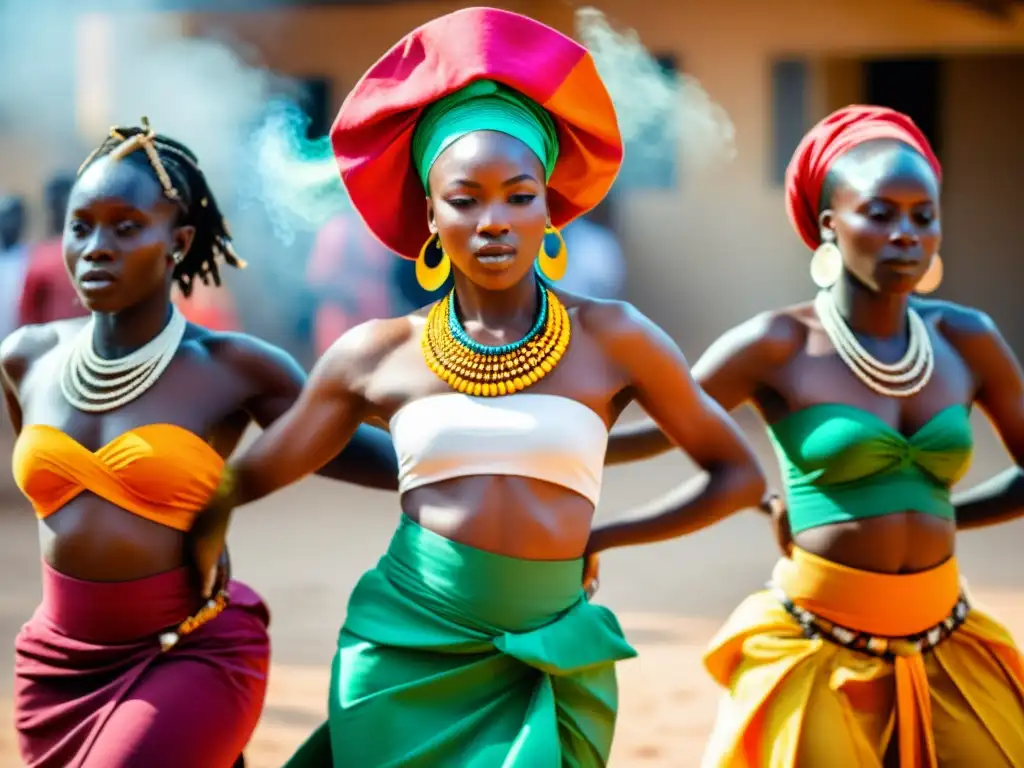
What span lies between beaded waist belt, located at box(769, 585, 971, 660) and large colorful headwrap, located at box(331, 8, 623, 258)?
124cm

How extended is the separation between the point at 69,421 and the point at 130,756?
797 mm

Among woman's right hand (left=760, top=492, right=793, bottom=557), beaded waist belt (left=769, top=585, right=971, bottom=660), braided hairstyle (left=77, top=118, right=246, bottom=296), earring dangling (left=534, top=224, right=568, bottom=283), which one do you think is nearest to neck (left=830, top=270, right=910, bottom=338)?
woman's right hand (left=760, top=492, right=793, bottom=557)

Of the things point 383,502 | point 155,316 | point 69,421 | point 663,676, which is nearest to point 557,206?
point 155,316

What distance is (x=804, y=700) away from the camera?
357 cm

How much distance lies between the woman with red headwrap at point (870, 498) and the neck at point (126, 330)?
1.17 metres

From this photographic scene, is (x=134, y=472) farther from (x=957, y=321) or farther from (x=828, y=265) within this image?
(x=957, y=321)

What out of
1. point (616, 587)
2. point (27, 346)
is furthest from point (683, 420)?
point (616, 587)

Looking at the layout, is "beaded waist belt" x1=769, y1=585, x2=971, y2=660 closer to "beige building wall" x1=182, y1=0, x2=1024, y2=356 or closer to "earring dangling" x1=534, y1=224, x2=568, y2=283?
"earring dangling" x1=534, y1=224, x2=568, y2=283

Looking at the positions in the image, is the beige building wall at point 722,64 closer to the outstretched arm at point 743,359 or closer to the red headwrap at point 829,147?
the red headwrap at point 829,147

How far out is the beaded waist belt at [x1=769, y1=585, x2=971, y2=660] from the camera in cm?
360

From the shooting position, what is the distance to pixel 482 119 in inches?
117

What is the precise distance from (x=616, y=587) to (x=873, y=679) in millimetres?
4702

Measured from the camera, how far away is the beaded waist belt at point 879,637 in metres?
3.60

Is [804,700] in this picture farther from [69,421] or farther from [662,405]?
[69,421]
